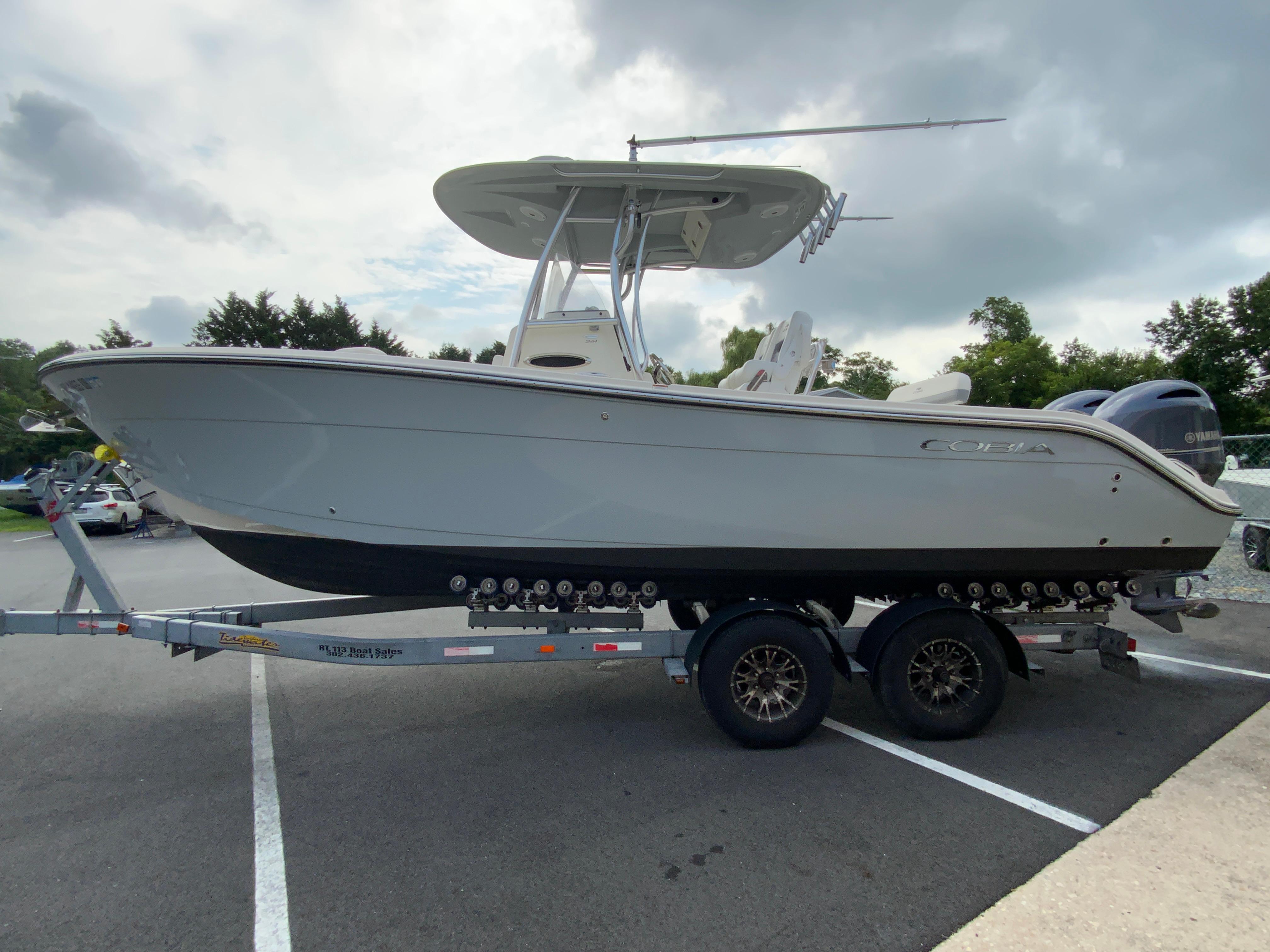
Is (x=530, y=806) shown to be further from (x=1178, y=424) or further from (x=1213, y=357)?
(x=1213, y=357)

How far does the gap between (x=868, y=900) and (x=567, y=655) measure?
66.7 inches

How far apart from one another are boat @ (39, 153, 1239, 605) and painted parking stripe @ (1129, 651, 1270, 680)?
4.61 feet

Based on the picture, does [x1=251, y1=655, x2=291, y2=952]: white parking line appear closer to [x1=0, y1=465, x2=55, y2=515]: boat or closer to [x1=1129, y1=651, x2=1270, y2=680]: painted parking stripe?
[x1=0, y1=465, x2=55, y2=515]: boat

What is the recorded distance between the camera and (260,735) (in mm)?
3504

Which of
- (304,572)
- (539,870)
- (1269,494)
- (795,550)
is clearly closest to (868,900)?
(539,870)

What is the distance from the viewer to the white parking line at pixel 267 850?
199 centimetres

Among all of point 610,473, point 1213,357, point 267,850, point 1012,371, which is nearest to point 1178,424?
point 610,473

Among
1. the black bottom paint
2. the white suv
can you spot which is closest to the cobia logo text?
the black bottom paint

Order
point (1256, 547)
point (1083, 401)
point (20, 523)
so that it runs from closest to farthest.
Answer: point (1083, 401) → point (1256, 547) → point (20, 523)

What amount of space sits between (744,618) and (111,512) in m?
19.1

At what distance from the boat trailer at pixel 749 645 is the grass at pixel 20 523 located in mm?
15902

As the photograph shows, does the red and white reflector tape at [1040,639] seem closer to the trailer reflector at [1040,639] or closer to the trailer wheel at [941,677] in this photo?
the trailer reflector at [1040,639]

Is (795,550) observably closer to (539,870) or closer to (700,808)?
(700,808)

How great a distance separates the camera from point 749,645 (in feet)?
10.6
